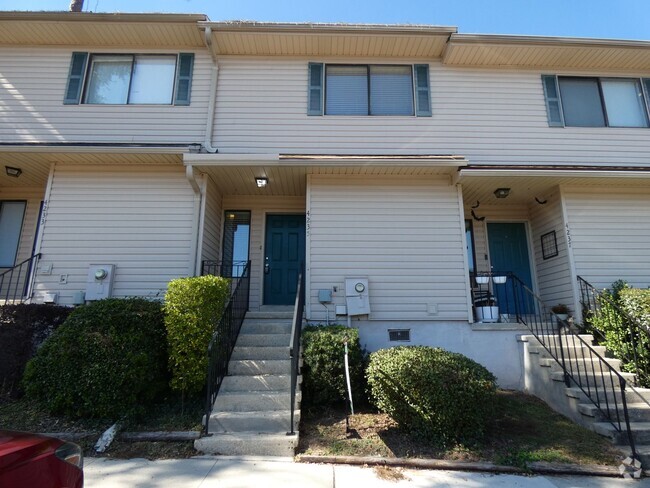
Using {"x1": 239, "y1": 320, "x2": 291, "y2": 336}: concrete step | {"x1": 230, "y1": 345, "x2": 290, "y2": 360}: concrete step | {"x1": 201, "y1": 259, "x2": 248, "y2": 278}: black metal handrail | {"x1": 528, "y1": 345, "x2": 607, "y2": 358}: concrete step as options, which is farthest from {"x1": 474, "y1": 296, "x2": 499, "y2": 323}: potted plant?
{"x1": 201, "y1": 259, "x2": 248, "y2": 278}: black metal handrail

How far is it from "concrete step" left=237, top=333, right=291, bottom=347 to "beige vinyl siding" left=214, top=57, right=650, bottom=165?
12.5 ft

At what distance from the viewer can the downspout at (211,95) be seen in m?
7.84

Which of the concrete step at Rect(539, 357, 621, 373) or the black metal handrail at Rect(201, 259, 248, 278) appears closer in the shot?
the concrete step at Rect(539, 357, 621, 373)

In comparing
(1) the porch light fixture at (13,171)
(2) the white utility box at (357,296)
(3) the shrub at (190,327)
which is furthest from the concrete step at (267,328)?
(1) the porch light fixture at (13,171)

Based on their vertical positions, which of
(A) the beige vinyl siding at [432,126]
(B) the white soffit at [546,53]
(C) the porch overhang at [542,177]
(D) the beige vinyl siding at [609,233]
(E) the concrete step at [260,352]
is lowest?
(E) the concrete step at [260,352]

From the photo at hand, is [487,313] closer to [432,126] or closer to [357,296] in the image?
[357,296]

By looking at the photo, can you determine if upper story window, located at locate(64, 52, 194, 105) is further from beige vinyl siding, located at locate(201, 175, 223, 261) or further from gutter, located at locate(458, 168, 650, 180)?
gutter, located at locate(458, 168, 650, 180)

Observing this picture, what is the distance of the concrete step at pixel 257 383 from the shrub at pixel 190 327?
1.19 ft

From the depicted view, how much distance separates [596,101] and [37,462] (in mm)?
10955

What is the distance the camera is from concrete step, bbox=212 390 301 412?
5.12 m

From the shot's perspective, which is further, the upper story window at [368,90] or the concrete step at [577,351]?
the upper story window at [368,90]

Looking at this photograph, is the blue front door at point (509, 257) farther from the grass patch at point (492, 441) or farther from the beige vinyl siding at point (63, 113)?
the beige vinyl siding at point (63, 113)

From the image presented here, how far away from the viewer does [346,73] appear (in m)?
8.58

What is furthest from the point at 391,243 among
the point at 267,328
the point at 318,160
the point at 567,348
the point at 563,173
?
the point at 563,173
